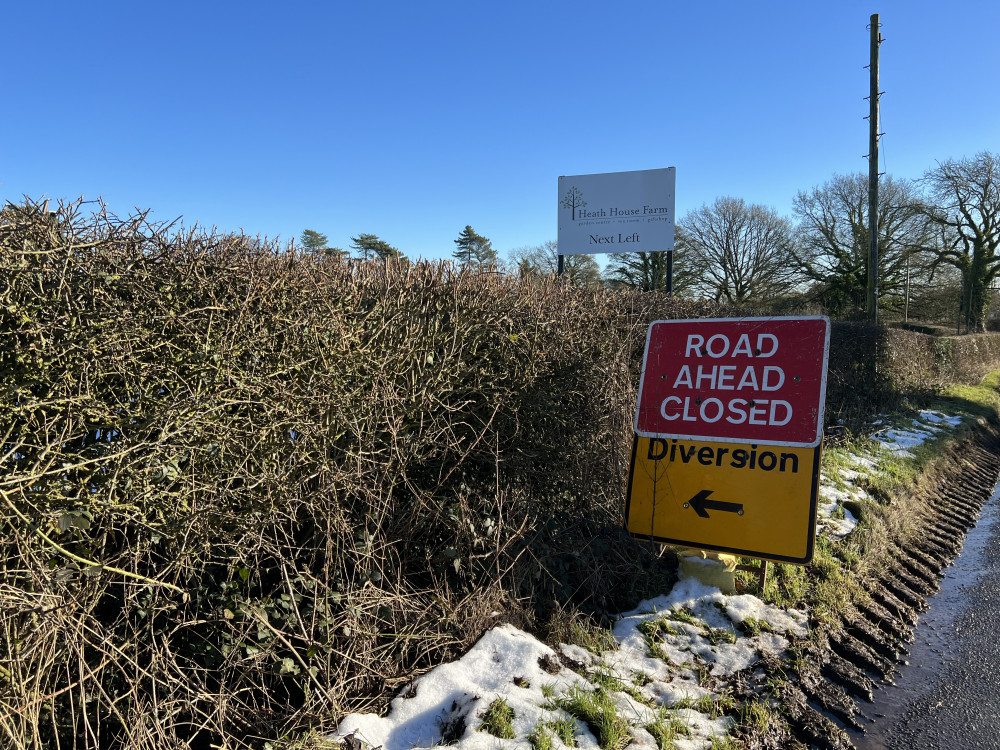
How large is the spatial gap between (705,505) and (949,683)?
5.30 ft

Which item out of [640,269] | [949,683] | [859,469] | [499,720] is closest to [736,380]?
[949,683]

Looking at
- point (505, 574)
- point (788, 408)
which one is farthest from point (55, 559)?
point (788, 408)

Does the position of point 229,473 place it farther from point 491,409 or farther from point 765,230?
point 765,230

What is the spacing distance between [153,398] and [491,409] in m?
2.04

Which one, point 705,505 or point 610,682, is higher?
point 705,505

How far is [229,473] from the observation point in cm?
251

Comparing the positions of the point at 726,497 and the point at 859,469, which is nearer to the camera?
the point at 726,497

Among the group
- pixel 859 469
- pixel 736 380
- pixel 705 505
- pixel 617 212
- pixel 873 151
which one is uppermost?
pixel 873 151

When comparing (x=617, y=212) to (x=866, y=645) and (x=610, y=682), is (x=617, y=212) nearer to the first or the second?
(x=866, y=645)

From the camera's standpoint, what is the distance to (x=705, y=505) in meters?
3.98

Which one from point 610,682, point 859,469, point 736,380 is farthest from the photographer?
point 859,469

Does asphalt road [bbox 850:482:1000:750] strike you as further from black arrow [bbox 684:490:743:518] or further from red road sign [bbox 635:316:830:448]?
red road sign [bbox 635:316:830:448]

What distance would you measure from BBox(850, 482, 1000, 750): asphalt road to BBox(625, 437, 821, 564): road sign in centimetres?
86

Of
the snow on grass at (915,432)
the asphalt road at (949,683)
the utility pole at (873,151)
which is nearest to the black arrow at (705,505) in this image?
the asphalt road at (949,683)
